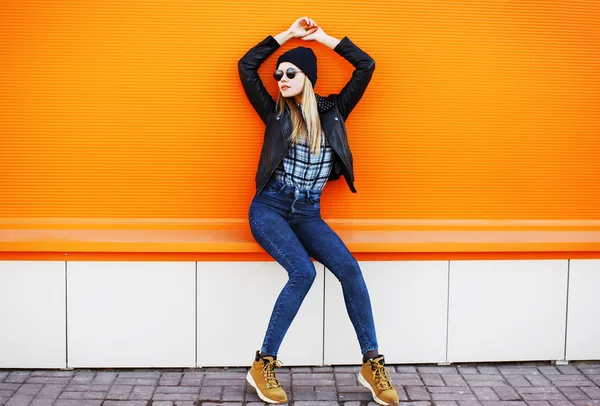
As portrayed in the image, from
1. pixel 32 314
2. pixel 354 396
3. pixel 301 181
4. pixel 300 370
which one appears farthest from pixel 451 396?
pixel 32 314

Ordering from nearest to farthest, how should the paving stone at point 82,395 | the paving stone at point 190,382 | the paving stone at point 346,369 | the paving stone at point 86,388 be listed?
1. the paving stone at point 82,395
2. the paving stone at point 86,388
3. the paving stone at point 190,382
4. the paving stone at point 346,369

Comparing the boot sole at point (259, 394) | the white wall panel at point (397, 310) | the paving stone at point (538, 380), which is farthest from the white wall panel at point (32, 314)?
the paving stone at point (538, 380)

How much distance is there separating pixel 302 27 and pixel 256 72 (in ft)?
1.33

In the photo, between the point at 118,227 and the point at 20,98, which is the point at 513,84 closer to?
the point at 118,227

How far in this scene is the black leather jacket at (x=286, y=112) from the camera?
3.80 metres

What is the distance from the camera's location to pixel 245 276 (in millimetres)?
4020

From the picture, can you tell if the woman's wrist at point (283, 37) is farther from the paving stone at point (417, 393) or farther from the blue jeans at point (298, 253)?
the paving stone at point (417, 393)

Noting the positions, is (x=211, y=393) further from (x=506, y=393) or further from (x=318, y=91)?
(x=318, y=91)

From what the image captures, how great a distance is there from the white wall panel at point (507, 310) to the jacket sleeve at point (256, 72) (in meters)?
1.57

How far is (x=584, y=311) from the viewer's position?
13.8ft

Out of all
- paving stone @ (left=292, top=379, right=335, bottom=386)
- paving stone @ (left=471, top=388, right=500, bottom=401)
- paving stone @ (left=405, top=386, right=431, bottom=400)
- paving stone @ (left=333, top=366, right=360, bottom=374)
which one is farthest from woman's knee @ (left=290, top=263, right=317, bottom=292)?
paving stone @ (left=471, top=388, right=500, bottom=401)

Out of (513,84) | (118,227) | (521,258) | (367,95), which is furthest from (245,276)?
(513,84)

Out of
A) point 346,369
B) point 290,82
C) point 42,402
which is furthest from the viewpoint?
point 346,369

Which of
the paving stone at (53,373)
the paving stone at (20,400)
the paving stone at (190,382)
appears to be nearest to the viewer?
the paving stone at (20,400)
